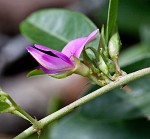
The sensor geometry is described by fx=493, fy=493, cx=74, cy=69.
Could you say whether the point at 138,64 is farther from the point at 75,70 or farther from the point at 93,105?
the point at 75,70

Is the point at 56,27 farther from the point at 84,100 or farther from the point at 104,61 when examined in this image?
the point at 84,100

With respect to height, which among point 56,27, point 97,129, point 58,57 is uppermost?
point 58,57

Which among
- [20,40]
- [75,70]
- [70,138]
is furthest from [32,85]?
[75,70]

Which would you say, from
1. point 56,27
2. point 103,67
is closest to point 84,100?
point 103,67

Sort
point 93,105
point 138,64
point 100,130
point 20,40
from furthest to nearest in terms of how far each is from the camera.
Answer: point 20,40
point 100,130
point 93,105
point 138,64

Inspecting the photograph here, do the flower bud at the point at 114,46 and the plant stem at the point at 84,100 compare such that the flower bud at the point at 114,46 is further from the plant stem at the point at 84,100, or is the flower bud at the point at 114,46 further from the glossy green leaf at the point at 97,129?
the glossy green leaf at the point at 97,129

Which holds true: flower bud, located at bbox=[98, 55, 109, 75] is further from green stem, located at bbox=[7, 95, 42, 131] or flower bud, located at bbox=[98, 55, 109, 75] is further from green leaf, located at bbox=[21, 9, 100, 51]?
green leaf, located at bbox=[21, 9, 100, 51]
